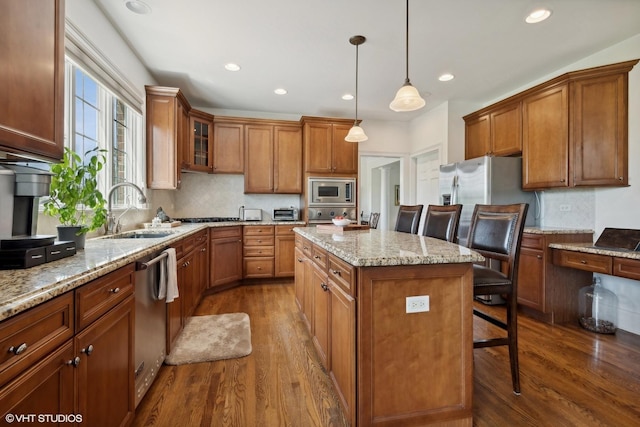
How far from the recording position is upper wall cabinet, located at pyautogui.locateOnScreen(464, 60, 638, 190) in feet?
8.89

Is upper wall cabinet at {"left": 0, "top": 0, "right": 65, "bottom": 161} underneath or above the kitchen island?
above

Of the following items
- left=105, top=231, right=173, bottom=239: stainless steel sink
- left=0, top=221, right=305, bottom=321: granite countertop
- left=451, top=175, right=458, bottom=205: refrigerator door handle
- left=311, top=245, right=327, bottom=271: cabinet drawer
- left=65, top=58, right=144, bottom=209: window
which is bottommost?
left=311, top=245, right=327, bottom=271: cabinet drawer

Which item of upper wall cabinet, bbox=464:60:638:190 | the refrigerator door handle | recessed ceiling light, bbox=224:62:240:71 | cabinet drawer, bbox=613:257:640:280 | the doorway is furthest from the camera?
the doorway

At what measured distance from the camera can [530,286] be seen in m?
3.01

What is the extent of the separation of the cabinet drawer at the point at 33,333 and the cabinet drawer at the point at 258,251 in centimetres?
333

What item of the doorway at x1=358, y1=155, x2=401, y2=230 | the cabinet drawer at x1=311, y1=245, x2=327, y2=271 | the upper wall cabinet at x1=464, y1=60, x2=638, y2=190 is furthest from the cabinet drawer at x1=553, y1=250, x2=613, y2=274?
the doorway at x1=358, y1=155, x2=401, y2=230

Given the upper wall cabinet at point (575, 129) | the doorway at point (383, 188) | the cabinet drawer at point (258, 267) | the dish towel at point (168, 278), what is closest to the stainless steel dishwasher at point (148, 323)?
the dish towel at point (168, 278)

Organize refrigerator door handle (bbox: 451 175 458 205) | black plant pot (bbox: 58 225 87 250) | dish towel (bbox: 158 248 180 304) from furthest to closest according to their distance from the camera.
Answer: refrigerator door handle (bbox: 451 175 458 205) → dish towel (bbox: 158 248 180 304) → black plant pot (bbox: 58 225 87 250)

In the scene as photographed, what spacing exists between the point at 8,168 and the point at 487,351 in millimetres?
3149

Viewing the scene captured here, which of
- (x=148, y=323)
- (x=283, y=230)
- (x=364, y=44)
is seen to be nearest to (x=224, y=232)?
(x=283, y=230)

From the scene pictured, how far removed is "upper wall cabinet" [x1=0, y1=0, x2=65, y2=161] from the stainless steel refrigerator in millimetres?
3625

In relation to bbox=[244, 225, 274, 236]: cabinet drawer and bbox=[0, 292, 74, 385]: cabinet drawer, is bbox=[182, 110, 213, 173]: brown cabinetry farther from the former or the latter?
bbox=[0, 292, 74, 385]: cabinet drawer

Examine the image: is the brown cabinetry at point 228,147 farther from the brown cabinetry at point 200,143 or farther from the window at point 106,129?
the window at point 106,129

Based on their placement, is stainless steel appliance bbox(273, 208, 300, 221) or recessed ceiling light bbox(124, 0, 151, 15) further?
stainless steel appliance bbox(273, 208, 300, 221)
